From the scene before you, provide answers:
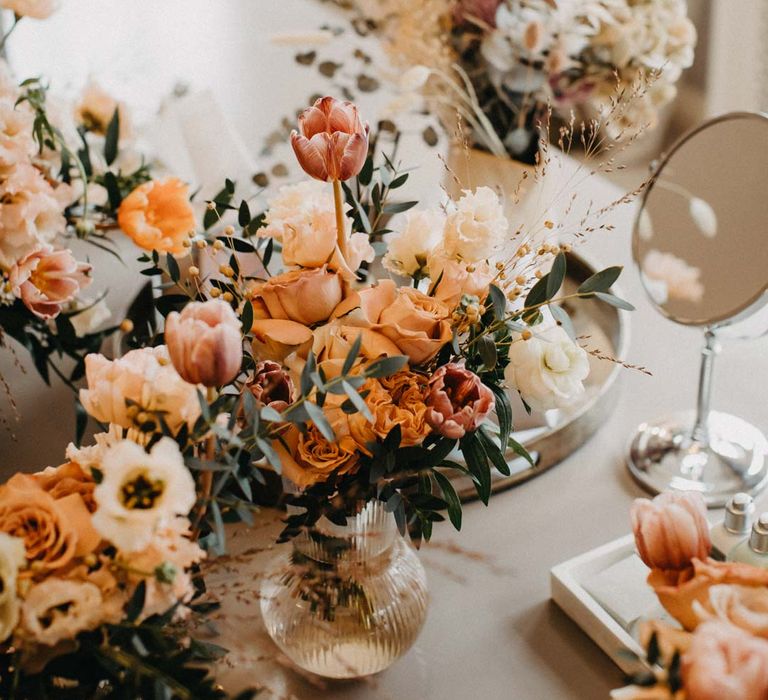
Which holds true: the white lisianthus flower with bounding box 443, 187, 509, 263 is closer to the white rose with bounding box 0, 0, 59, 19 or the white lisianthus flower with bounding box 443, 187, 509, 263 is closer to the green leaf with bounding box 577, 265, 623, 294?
the green leaf with bounding box 577, 265, 623, 294

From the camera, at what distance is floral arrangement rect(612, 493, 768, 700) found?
45 cm

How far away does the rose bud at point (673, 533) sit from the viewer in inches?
21.2

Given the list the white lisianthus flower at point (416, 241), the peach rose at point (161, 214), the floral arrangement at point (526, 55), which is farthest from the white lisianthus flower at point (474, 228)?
the floral arrangement at point (526, 55)

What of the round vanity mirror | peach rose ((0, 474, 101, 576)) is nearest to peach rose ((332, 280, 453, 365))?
peach rose ((0, 474, 101, 576))

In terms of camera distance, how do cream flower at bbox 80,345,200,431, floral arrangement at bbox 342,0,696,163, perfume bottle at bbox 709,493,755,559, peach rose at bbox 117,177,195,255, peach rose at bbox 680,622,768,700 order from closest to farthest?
peach rose at bbox 680,622,768,700, cream flower at bbox 80,345,200,431, perfume bottle at bbox 709,493,755,559, peach rose at bbox 117,177,195,255, floral arrangement at bbox 342,0,696,163

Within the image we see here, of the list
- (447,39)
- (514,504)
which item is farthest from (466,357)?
(447,39)

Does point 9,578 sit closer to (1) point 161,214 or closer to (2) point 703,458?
(1) point 161,214

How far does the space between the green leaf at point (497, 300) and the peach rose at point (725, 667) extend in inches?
10.0

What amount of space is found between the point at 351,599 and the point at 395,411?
182 millimetres

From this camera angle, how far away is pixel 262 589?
76cm

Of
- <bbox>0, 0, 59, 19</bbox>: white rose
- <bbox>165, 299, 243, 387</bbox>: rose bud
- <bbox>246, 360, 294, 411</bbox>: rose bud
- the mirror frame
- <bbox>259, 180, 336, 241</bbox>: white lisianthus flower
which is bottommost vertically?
the mirror frame

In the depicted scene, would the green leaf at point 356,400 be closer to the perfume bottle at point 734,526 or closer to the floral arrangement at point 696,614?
the floral arrangement at point 696,614

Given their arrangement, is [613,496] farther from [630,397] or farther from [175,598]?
[175,598]

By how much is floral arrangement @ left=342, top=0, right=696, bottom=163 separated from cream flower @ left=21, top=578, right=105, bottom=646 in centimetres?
87
